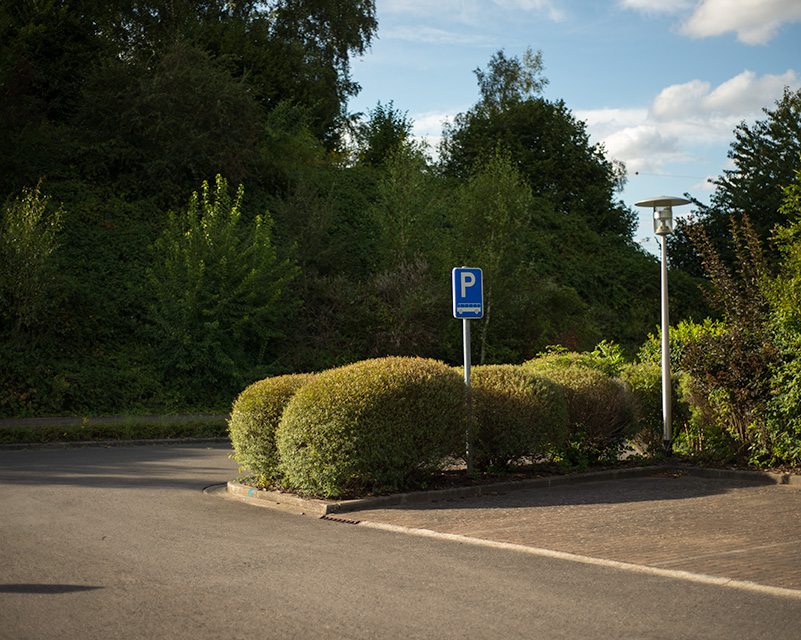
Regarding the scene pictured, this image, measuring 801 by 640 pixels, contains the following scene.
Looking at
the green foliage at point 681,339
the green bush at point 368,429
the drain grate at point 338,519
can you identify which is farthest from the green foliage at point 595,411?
the drain grate at point 338,519

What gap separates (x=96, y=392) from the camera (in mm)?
22719

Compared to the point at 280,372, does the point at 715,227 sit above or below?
above

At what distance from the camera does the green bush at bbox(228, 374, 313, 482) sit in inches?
421

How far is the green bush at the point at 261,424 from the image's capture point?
10.7m

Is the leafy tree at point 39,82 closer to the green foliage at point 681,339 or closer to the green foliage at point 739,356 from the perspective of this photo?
the green foliage at point 681,339

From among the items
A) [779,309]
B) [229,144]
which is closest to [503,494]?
[779,309]

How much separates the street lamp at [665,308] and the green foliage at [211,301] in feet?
45.7

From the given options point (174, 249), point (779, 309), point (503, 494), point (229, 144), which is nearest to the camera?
point (503, 494)

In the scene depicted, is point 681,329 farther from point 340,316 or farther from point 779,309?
point 340,316

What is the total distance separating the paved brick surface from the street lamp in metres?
1.57

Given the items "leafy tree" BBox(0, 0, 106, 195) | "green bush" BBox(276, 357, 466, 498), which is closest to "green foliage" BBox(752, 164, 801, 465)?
"green bush" BBox(276, 357, 466, 498)

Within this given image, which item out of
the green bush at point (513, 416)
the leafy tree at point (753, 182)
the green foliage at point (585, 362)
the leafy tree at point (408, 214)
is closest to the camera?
the green bush at point (513, 416)

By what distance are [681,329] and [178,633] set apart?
10.6m

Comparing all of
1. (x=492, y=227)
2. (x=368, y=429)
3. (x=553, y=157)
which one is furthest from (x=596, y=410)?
(x=553, y=157)
